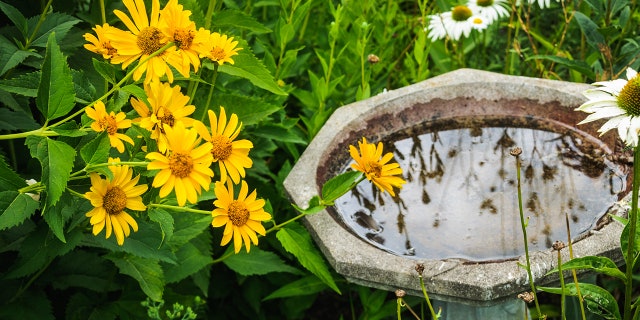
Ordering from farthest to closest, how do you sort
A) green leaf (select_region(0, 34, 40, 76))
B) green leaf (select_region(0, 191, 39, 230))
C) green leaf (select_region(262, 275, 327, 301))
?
1. green leaf (select_region(262, 275, 327, 301))
2. green leaf (select_region(0, 34, 40, 76))
3. green leaf (select_region(0, 191, 39, 230))

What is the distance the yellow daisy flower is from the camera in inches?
52.3

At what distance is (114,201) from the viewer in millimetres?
1347

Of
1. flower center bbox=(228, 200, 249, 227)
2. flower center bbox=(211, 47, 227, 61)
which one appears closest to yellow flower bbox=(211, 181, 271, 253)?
flower center bbox=(228, 200, 249, 227)

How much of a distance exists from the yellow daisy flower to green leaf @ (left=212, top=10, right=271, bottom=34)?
37cm

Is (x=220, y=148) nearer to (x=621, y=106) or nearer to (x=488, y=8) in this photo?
(x=621, y=106)

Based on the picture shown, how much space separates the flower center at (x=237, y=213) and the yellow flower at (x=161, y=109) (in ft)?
0.52

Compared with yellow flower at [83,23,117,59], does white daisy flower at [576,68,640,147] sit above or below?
below

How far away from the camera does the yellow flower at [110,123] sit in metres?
1.36

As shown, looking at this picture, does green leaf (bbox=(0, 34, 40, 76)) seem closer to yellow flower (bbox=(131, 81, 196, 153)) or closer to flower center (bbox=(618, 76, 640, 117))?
yellow flower (bbox=(131, 81, 196, 153))

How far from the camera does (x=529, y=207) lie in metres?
1.95

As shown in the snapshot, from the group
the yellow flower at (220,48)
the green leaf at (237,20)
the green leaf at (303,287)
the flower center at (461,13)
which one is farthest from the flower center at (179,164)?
the flower center at (461,13)

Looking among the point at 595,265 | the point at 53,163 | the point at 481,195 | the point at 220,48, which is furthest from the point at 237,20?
the point at 595,265

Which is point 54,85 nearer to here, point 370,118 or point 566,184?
point 370,118

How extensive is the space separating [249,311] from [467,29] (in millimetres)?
1177
